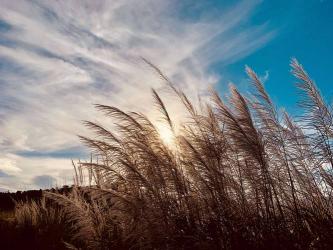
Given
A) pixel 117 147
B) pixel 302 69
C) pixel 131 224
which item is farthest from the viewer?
pixel 117 147

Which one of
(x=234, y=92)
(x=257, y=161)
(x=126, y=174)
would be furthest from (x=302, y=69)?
(x=126, y=174)

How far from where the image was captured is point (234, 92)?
464cm

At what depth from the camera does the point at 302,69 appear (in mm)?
4480

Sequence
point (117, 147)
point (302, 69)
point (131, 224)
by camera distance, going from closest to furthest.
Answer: point (302, 69) < point (131, 224) < point (117, 147)

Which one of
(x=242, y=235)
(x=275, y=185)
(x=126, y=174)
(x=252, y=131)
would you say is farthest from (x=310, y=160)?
(x=126, y=174)

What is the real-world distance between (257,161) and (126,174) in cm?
150

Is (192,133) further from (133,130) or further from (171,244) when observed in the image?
(171,244)

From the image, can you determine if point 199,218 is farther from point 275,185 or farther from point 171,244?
point 275,185

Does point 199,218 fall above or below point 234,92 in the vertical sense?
below

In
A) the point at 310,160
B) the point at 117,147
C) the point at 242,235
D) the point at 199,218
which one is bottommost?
the point at 242,235

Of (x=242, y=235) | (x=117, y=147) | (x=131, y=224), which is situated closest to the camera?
(x=242, y=235)

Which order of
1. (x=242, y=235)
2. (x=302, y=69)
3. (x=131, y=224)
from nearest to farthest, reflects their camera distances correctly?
(x=242, y=235) → (x=302, y=69) → (x=131, y=224)

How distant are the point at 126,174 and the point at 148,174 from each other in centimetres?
26

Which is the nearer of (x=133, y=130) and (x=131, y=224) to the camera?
(x=131, y=224)
